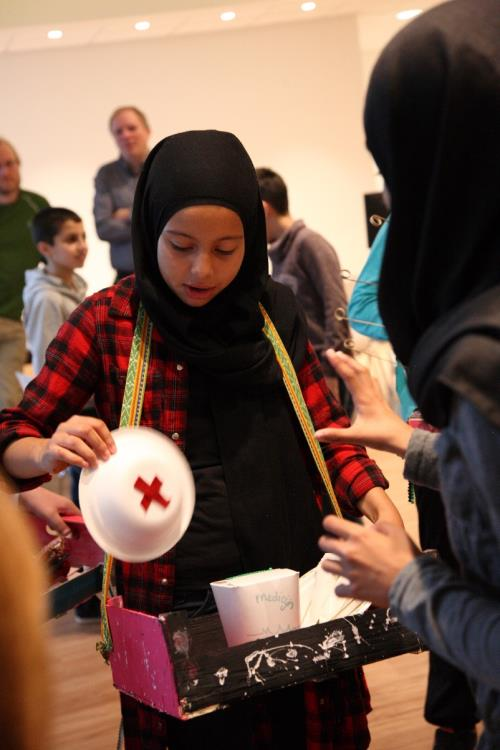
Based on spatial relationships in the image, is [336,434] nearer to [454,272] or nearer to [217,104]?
[454,272]

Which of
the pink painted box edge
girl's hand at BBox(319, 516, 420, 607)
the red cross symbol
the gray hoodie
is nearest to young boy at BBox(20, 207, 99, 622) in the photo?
the gray hoodie

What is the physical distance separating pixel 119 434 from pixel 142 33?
9.54m

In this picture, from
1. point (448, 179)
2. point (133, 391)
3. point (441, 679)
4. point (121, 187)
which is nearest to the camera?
point (448, 179)

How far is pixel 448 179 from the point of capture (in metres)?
1.14

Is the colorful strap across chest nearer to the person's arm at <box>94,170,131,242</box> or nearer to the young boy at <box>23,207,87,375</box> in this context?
the young boy at <box>23,207,87,375</box>

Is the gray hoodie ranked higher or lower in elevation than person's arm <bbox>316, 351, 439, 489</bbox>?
lower

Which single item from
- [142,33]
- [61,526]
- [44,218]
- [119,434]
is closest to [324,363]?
[44,218]

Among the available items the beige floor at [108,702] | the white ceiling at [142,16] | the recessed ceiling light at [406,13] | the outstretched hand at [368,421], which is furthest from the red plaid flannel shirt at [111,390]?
the recessed ceiling light at [406,13]

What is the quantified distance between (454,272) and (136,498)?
774 mm

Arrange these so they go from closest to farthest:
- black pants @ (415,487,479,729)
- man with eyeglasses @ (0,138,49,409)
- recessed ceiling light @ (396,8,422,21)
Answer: black pants @ (415,487,479,729) < man with eyeglasses @ (0,138,49,409) < recessed ceiling light @ (396,8,422,21)

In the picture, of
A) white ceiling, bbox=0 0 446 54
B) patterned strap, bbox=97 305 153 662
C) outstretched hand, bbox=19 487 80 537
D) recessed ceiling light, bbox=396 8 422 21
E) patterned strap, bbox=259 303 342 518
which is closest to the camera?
patterned strap, bbox=97 305 153 662

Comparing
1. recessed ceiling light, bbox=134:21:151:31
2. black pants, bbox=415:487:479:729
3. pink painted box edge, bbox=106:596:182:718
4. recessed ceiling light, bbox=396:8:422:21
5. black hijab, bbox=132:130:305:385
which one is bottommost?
black pants, bbox=415:487:479:729

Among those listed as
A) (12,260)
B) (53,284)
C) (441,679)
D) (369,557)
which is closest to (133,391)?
(369,557)

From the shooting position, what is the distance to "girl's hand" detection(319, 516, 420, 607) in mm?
1284
